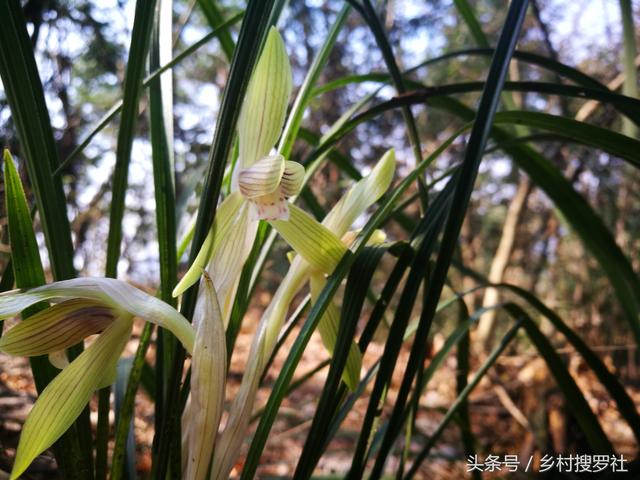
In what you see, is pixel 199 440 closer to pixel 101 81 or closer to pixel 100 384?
pixel 100 384

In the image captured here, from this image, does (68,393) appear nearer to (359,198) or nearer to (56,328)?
(56,328)

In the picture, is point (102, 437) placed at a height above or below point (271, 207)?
below

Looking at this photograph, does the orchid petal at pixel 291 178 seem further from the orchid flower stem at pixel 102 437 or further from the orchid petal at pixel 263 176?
the orchid flower stem at pixel 102 437

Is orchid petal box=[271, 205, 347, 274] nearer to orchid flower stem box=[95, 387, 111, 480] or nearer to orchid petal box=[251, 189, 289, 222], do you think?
orchid petal box=[251, 189, 289, 222]

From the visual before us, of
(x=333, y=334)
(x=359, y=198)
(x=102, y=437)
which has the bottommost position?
(x=102, y=437)

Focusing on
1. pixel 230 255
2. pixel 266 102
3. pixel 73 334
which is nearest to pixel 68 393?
pixel 73 334

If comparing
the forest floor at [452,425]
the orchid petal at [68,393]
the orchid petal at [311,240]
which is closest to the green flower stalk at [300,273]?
the orchid petal at [311,240]

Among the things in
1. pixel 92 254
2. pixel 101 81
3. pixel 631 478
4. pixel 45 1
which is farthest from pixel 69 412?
pixel 101 81
